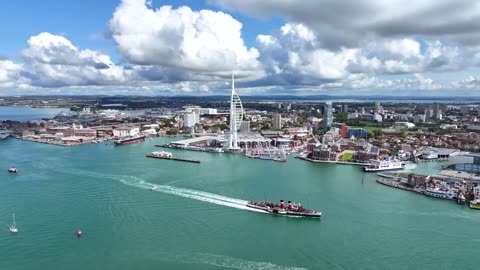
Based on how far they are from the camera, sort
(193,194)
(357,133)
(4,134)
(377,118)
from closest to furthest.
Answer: (193,194)
(357,133)
(4,134)
(377,118)

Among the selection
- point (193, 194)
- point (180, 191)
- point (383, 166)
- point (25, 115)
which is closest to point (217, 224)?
point (193, 194)

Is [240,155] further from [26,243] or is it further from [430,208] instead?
[26,243]

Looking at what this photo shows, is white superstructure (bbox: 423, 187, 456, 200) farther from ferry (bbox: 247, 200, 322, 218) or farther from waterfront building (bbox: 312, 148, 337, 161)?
waterfront building (bbox: 312, 148, 337, 161)

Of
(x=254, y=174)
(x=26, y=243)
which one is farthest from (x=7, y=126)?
(x=26, y=243)

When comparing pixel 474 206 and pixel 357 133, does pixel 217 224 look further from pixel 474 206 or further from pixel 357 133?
pixel 357 133

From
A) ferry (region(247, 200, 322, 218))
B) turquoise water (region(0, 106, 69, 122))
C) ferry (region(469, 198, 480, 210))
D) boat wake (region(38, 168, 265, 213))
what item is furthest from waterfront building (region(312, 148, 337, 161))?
turquoise water (region(0, 106, 69, 122))

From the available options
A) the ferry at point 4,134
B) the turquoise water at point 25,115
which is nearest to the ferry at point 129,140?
the ferry at point 4,134
